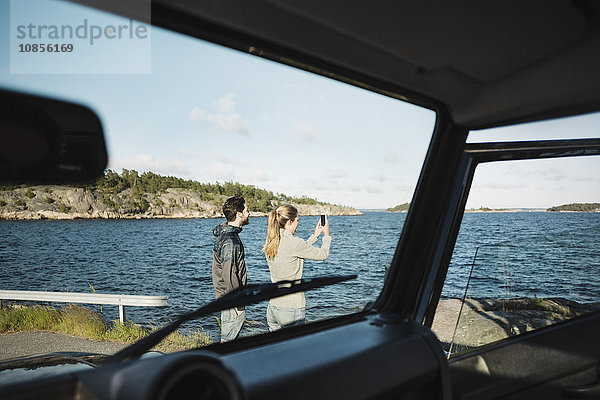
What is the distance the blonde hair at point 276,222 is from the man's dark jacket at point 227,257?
10.5 inches

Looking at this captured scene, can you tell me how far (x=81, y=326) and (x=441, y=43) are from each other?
2067mm

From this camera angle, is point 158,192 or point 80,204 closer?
point 80,204

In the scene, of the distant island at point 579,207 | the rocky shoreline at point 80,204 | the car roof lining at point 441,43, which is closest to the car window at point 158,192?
the rocky shoreline at point 80,204

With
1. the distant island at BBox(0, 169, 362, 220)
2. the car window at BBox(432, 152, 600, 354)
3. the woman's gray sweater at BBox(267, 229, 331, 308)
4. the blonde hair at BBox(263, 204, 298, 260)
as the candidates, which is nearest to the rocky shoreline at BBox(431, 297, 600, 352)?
the car window at BBox(432, 152, 600, 354)

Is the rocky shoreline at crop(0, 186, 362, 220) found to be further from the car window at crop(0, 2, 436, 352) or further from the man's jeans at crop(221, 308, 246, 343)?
the man's jeans at crop(221, 308, 246, 343)

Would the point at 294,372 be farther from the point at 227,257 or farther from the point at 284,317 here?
the point at 227,257

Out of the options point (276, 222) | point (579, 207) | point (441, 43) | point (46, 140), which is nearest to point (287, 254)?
point (276, 222)

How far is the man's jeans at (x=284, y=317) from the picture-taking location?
81.4 inches

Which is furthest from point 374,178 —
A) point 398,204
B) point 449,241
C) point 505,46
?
point 505,46

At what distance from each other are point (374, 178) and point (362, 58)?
1101mm

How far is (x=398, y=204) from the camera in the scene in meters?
2.71

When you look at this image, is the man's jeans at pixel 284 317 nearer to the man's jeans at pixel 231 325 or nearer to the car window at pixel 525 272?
the man's jeans at pixel 231 325

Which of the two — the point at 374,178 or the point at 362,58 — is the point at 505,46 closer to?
the point at 362,58

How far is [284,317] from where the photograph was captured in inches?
82.7
